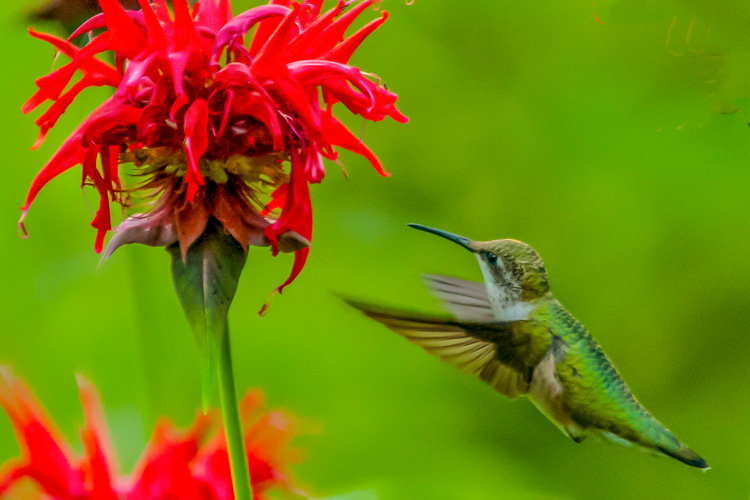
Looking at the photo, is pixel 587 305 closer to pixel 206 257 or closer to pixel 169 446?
pixel 169 446

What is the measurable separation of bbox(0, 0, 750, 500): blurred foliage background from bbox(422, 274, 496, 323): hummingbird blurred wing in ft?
1.59

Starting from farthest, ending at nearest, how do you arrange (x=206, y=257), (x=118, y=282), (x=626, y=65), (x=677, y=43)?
(x=118, y=282) → (x=626, y=65) → (x=206, y=257) → (x=677, y=43)

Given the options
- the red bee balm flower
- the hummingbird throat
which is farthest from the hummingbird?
the red bee balm flower

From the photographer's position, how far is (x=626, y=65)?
1279 millimetres

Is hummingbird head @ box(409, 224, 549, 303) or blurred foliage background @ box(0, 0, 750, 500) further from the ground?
hummingbird head @ box(409, 224, 549, 303)

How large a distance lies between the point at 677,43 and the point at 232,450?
0.32m

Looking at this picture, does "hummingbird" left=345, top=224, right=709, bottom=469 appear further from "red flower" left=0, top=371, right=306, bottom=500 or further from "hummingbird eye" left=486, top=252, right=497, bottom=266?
"red flower" left=0, top=371, right=306, bottom=500

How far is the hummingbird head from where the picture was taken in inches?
27.1

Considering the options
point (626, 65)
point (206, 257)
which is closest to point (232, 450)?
point (206, 257)

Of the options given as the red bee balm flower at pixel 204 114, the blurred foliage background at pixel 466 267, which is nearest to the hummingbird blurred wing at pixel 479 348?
the red bee balm flower at pixel 204 114

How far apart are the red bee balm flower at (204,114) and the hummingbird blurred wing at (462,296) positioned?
9.4 inches

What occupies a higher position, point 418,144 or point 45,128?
point 45,128

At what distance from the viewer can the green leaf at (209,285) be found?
416 mm

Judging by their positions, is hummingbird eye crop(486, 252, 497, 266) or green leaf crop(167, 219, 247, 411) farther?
hummingbird eye crop(486, 252, 497, 266)
